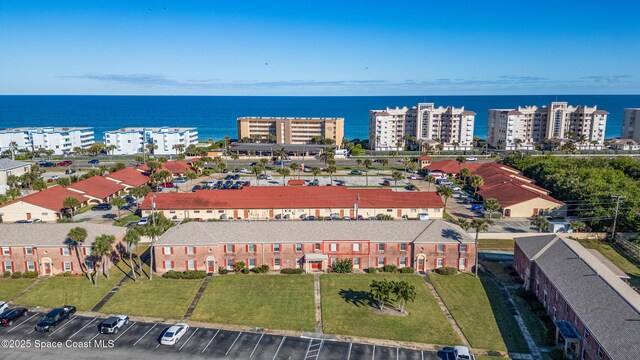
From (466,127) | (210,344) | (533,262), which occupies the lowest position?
(210,344)

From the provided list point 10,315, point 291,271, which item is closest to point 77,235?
point 10,315

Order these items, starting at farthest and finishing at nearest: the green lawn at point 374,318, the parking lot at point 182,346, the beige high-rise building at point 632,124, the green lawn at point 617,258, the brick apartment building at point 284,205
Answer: the beige high-rise building at point 632,124
the brick apartment building at point 284,205
the green lawn at point 617,258
the green lawn at point 374,318
the parking lot at point 182,346

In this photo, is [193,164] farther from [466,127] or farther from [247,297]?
[466,127]

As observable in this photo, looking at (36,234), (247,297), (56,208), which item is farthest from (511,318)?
(56,208)

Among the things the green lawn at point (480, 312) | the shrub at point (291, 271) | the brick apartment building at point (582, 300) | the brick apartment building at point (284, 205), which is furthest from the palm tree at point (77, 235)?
the brick apartment building at point (582, 300)

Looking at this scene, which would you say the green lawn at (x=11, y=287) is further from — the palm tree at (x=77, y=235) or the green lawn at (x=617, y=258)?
the green lawn at (x=617, y=258)
